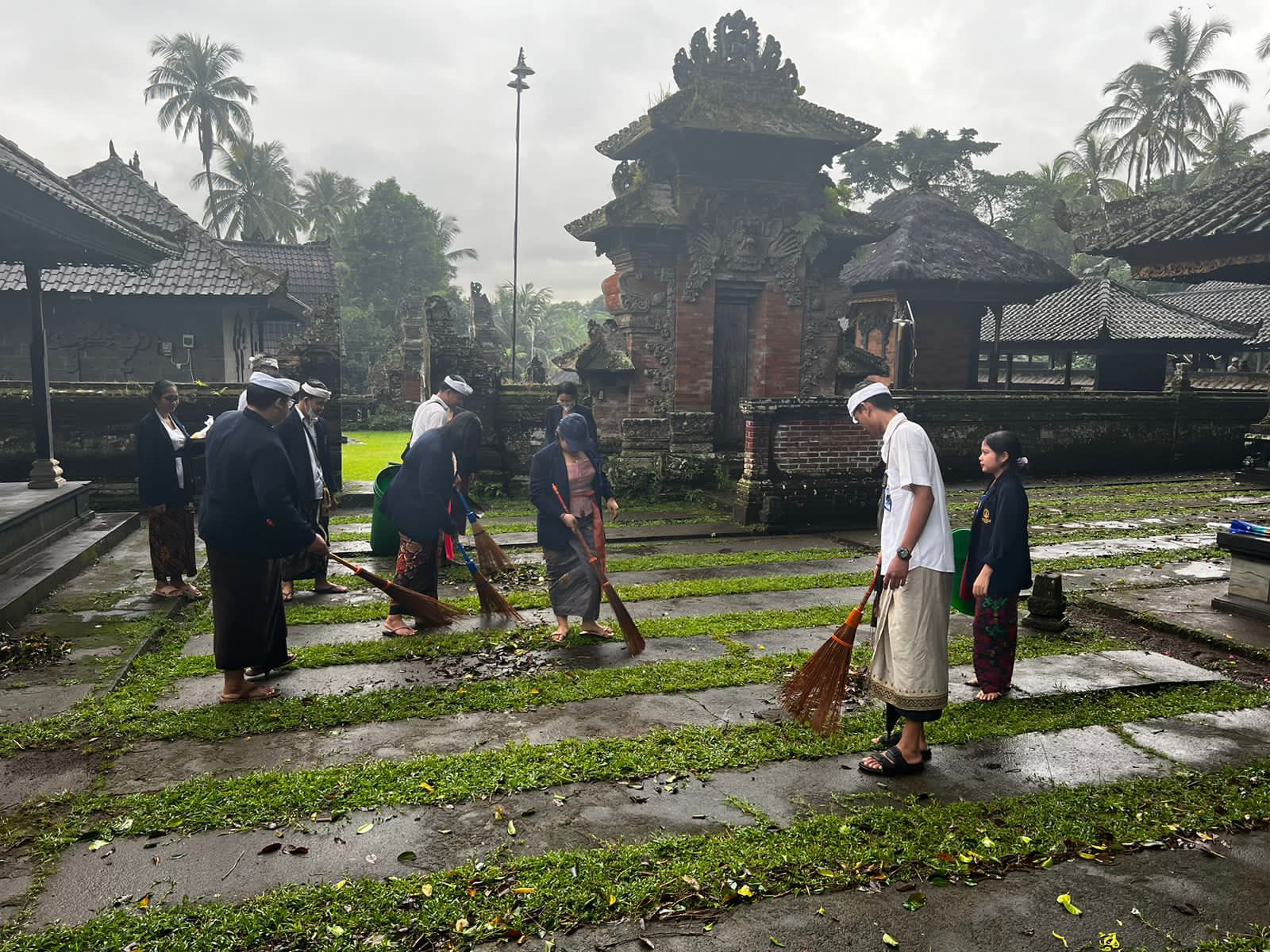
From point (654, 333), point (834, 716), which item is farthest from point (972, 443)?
point (834, 716)

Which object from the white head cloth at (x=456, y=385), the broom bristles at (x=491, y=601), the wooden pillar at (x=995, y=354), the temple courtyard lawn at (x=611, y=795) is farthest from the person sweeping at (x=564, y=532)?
the wooden pillar at (x=995, y=354)

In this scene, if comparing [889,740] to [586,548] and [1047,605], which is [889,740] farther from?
[1047,605]

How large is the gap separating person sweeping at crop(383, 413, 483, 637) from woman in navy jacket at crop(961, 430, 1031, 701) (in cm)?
401

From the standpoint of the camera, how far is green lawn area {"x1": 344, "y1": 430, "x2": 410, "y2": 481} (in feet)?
57.9

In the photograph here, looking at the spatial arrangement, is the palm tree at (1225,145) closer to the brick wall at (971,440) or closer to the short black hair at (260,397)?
the brick wall at (971,440)

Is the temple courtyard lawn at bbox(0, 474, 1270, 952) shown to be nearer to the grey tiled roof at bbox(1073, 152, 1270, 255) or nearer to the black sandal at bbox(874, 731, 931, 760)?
the black sandal at bbox(874, 731, 931, 760)

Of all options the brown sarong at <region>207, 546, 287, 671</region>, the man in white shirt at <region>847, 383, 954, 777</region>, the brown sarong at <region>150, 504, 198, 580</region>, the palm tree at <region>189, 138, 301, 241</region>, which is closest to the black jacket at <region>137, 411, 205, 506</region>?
the brown sarong at <region>150, 504, 198, 580</region>

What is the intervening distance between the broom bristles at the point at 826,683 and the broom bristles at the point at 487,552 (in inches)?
141

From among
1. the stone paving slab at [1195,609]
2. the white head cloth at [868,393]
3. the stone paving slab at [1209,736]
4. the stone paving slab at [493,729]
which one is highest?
the white head cloth at [868,393]

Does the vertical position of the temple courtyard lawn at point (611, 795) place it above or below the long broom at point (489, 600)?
Result: below

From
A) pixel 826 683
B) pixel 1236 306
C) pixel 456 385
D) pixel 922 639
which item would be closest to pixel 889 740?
pixel 826 683

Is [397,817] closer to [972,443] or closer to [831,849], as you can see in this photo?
[831,849]

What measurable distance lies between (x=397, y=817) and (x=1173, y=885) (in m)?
3.33

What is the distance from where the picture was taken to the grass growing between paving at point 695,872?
3172 millimetres
